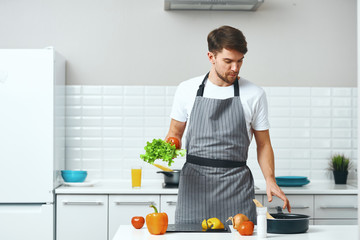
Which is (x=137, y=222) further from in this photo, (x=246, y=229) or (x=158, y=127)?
(x=158, y=127)

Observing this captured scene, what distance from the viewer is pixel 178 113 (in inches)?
110

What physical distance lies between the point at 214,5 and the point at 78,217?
1957 mm

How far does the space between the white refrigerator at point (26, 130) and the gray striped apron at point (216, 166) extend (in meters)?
1.27

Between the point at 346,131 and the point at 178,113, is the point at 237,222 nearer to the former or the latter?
the point at 178,113

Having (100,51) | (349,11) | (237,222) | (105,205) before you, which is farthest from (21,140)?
(349,11)

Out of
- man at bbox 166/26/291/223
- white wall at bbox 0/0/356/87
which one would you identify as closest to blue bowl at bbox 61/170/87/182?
white wall at bbox 0/0/356/87

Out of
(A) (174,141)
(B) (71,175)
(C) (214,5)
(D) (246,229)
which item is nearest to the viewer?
(D) (246,229)

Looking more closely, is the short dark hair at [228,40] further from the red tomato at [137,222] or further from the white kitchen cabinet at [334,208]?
the white kitchen cabinet at [334,208]

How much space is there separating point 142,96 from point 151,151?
183 centimetres

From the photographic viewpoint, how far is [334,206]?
353 centimetres

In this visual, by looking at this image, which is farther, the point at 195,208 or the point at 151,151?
the point at 195,208

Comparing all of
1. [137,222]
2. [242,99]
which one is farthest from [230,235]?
[242,99]

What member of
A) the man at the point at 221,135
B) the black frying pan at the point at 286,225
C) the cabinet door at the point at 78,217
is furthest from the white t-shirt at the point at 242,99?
the cabinet door at the point at 78,217

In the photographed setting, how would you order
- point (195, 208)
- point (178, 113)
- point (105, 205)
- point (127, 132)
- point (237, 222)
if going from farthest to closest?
1. point (127, 132)
2. point (105, 205)
3. point (178, 113)
4. point (195, 208)
5. point (237, 222)
